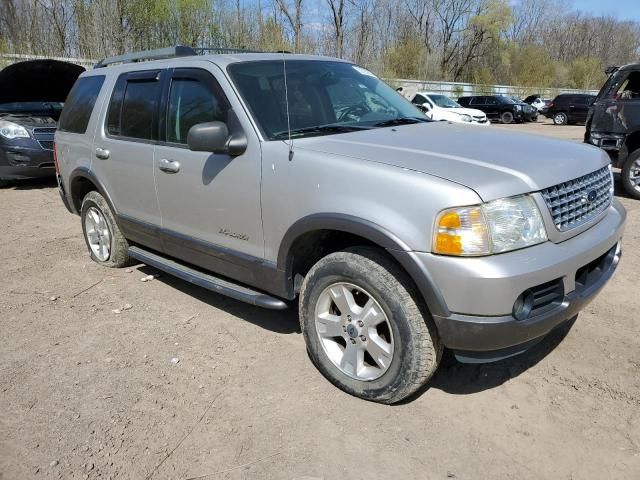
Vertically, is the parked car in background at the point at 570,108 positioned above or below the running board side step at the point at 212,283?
above

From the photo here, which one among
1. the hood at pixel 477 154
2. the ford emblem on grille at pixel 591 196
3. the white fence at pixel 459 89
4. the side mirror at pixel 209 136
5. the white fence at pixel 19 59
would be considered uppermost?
the white fence at pixel 19 59

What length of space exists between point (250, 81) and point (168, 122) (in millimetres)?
810

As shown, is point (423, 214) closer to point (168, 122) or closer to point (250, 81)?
point (250, 81)

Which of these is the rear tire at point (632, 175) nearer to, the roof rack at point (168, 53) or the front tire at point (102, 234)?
the roof rack at point (168, 53)

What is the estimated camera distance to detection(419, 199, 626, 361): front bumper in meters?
2.46

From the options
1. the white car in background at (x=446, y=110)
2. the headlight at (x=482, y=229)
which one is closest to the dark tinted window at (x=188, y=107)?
the headlight at (x=482, y=229)

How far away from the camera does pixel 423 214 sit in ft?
8.39

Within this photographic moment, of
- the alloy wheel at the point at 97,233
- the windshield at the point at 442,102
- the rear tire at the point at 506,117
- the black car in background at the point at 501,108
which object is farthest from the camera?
the rear tire at the point at 506,117

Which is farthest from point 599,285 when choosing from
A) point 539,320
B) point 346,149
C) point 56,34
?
point 56,34

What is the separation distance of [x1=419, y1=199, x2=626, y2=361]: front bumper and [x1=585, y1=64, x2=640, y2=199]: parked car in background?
20.2 ft

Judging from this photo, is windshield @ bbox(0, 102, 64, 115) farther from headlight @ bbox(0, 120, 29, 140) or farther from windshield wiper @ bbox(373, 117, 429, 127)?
windshield wiper @ bbox(373, 117, 429, 127)

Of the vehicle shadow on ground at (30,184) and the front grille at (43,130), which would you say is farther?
the vehicle shadow on ground at (30,184)

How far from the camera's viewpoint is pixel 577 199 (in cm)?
289

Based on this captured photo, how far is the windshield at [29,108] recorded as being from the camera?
986 cm
